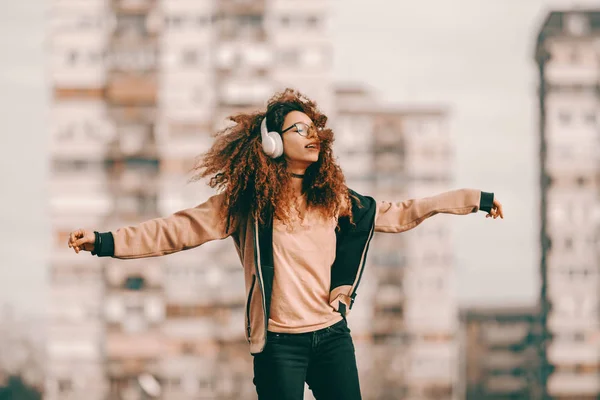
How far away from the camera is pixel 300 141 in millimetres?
6191

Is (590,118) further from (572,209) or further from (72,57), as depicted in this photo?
(72,57)

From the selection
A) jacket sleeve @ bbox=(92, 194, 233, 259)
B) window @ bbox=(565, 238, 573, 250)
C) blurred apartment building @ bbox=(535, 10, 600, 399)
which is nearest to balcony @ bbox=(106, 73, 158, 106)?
blurred apartment building @ bbox=(535, 10, 600, 399)

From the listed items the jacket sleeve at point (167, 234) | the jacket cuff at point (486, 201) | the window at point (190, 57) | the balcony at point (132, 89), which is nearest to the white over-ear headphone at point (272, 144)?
the jacket sleeve at point (167, 234)

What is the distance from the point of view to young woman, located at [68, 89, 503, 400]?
5957mm

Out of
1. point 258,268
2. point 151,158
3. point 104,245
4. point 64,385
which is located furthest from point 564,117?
point 104,245

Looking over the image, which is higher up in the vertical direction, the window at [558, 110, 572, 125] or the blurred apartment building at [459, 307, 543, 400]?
the window at [558, 110, 572, 125]

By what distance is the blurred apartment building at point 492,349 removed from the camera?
10294 cm

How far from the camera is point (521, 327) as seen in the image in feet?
347

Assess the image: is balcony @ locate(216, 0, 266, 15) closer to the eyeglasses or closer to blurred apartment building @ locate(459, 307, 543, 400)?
the eyeglasses

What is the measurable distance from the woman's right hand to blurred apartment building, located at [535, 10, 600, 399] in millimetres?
56771

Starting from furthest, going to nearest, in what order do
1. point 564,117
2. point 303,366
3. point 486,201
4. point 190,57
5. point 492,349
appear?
1. point 492,349
2. point 564,117
3. point 190,57
4. point 486,201
5. point 303,366

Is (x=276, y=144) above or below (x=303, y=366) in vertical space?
above

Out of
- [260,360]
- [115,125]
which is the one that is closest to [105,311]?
[115,125]

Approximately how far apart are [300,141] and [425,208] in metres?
0.70
